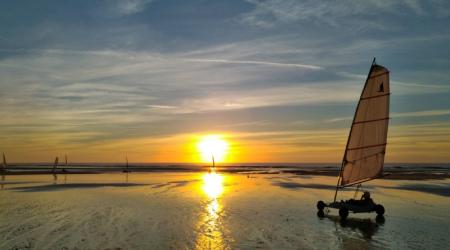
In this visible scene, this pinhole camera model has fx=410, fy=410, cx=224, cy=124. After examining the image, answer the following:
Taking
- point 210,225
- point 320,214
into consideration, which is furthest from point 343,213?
point 210,225

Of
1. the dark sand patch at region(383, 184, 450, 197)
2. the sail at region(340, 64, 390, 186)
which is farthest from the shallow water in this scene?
the dark sand patch at region(383, 184, 450, 197)

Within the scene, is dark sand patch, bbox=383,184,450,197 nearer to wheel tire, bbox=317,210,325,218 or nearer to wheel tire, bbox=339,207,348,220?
wheel tire, bbox=317,210,325,218

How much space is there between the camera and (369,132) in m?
26.5

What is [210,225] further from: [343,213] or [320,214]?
[343,213]

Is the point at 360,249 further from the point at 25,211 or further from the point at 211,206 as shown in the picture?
the point at 25,211

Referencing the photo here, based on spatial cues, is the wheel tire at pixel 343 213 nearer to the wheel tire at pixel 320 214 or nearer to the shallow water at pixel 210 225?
the shallow water at pixel 210 225

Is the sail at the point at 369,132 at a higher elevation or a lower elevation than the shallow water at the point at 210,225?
higher

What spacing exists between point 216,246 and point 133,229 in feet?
19.1

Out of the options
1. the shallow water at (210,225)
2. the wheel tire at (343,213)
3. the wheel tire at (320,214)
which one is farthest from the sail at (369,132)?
the shallow water at (210,225)

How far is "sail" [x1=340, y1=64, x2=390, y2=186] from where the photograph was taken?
25.8 meters

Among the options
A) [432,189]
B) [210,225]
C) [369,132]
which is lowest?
[432,189]

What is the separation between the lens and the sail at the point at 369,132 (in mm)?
25797

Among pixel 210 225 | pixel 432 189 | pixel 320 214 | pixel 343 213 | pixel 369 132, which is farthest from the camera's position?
pixel 432 189

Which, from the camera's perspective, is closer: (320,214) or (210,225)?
(210,225)
